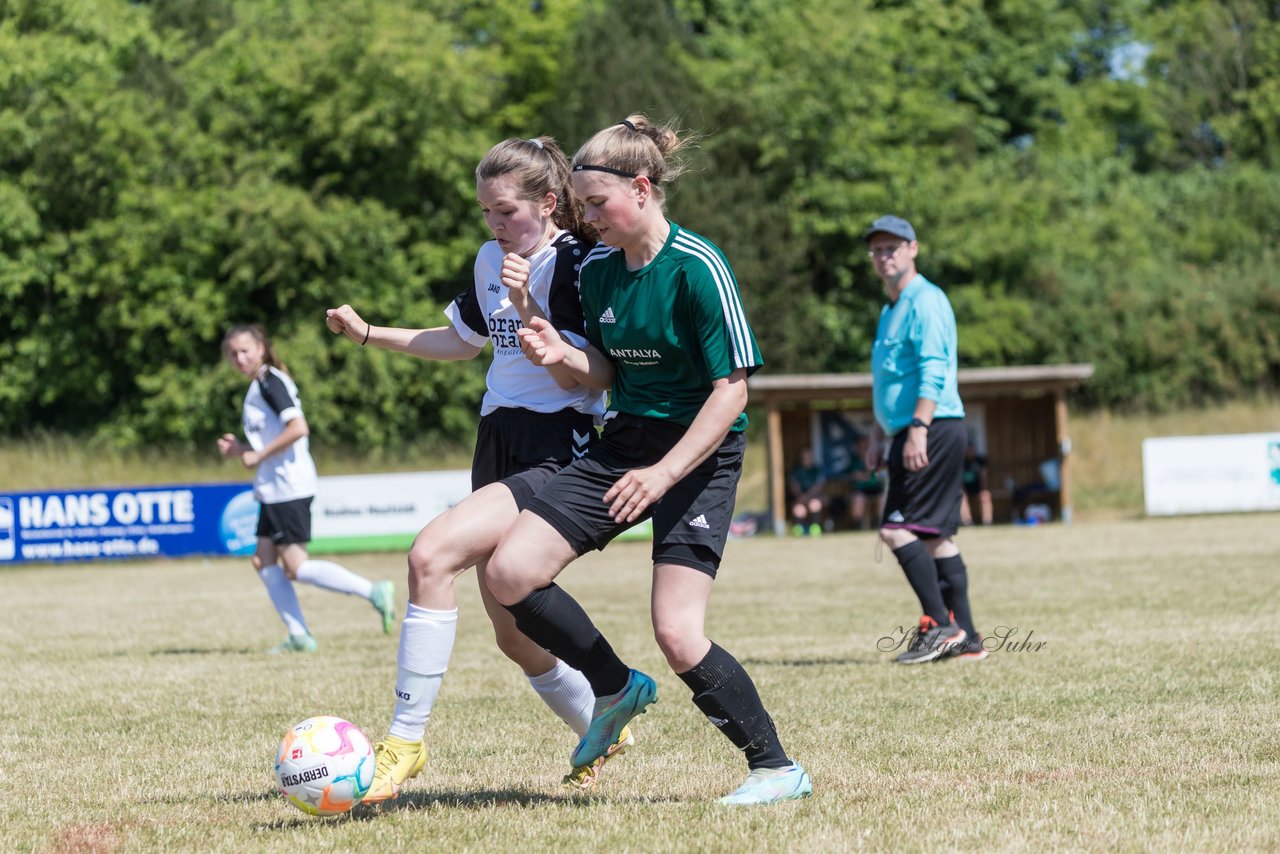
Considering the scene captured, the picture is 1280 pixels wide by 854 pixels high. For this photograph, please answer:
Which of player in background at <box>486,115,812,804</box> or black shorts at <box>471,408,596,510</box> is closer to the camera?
player in background at <box>486,115,812,804</box>

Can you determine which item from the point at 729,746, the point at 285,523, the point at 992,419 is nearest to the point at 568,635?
the point at 729,746

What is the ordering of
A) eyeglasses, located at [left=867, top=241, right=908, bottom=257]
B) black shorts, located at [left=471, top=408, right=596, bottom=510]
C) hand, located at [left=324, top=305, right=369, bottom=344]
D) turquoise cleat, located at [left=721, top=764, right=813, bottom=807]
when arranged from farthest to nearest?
eyeglasses, located at [left=867, top=241, right=908, bottom=257] < hand, located at [left=324, top=305, right=369, bottom=344] < black shorts, located at [left=471, top=408, right=596, bottom=510] < turquoise cleat, located at [left=721, top=764, right=813, bottom=807]

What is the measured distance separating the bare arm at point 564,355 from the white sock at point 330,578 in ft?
17.5

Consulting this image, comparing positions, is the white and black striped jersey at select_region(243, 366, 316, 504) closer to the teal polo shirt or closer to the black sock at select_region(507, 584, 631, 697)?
the teal polo shirt

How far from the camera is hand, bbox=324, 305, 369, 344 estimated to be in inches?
196

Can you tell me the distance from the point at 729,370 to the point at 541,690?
53.2 inches

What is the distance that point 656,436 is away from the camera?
4414mm

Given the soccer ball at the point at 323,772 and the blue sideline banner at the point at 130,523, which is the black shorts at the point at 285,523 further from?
the blue sideline banner at the point at 130,523

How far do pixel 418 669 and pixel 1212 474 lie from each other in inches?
848

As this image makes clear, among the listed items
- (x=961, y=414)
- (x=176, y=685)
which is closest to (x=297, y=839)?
(x=176, y=685)

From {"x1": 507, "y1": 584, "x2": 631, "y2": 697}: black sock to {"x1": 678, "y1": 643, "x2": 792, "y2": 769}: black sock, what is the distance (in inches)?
13.4

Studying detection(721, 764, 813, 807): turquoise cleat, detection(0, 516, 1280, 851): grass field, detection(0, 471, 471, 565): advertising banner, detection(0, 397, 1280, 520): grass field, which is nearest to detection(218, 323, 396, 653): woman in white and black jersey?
detection(0, 516, 1280, 851): grass field

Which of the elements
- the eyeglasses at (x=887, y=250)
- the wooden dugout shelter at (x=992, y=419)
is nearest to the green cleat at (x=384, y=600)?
the eyeglasses at (x=887, y=250)

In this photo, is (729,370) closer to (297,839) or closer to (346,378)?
(297,839)
